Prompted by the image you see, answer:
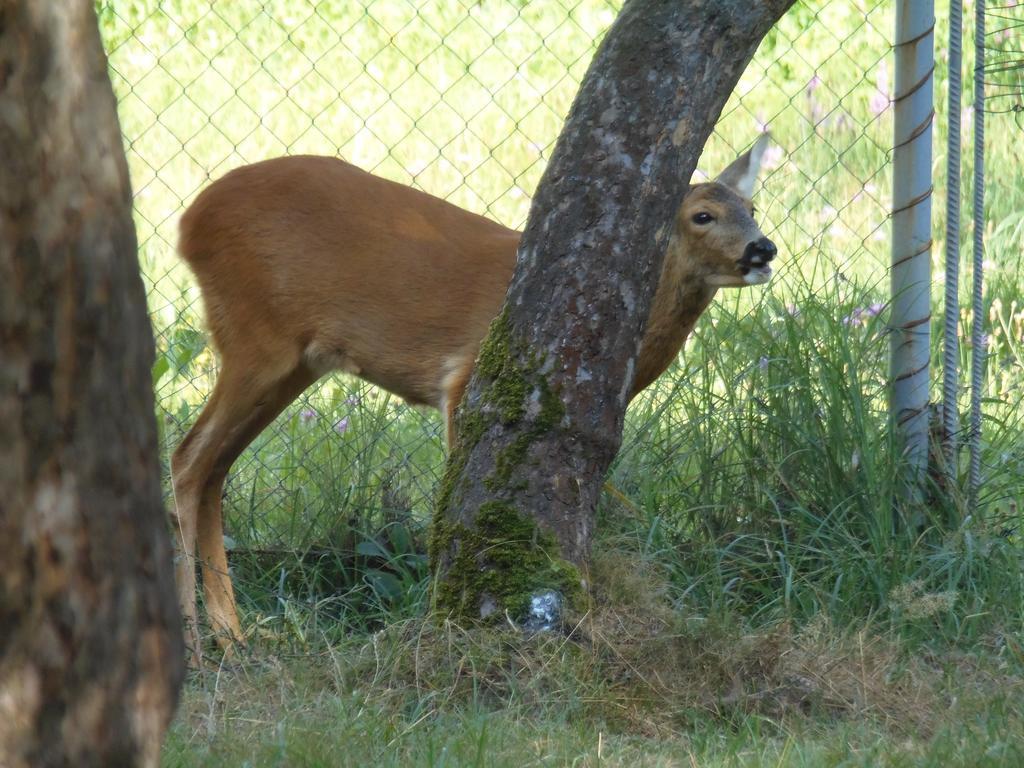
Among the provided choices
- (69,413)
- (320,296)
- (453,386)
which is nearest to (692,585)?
(453,386)

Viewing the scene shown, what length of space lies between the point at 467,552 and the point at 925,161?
1981 millimetres

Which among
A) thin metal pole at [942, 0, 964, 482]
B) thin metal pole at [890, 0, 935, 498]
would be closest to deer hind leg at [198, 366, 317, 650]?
thin metal pole at [890, 0, 935, 498]

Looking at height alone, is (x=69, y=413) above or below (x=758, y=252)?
below

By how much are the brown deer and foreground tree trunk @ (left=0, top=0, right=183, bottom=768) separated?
8.56 ft

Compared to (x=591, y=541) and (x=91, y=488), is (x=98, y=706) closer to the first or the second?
(x=91, y=488)

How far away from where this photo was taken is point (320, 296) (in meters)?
4.54

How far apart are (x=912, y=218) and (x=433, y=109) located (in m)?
3.91

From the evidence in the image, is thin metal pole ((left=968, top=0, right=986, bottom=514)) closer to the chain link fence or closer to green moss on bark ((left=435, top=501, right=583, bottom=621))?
green moss on bark ((left=435, top=501, right=583, bottom=621))

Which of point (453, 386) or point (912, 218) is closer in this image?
point (453, 386)

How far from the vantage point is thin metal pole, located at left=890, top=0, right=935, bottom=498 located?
4.44m

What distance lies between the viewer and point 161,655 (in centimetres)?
184

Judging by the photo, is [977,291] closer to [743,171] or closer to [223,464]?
[743,171]

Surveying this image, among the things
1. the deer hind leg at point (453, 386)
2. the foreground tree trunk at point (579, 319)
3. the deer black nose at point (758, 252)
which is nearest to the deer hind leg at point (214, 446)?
the deer hind leg at point (453, 386)

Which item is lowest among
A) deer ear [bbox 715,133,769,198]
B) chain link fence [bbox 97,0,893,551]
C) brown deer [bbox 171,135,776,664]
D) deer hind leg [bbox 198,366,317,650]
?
deer hind leg [bbox 198,366,317,650]
